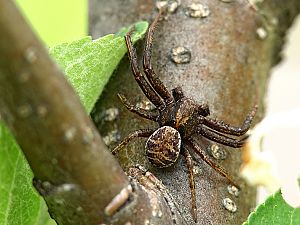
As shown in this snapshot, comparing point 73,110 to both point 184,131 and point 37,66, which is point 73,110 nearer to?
point 37,66

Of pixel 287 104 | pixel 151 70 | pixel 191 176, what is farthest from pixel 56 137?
pixel 287 104

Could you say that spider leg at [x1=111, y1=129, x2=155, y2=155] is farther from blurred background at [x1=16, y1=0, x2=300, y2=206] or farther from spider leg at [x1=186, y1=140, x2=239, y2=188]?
blurred background at [x1=16, y1=0, x2=300, y2=206]

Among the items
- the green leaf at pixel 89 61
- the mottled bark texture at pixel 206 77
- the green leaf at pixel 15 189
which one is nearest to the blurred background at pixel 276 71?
the mottled bark texture at pixel 206 77

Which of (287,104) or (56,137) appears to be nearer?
(56,137)

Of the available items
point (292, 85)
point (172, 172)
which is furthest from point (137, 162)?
point (292, 85)

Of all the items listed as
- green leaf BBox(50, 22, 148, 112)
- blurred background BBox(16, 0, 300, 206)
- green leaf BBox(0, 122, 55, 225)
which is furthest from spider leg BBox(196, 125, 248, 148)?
blurred background BBox(16, 0, 300, 206)

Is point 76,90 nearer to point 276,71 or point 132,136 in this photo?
point 132,136
